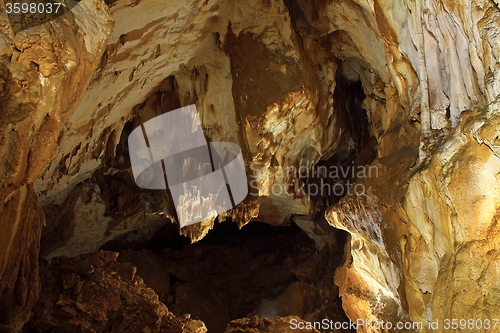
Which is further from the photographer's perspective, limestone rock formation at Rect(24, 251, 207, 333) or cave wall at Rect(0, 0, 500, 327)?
limestone rock formation at Rect(24, 251, 207, 333)

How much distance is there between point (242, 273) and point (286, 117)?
14.4ft

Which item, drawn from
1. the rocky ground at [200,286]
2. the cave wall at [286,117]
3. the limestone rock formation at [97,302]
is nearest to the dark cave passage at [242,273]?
the rocky ground at [200,286]

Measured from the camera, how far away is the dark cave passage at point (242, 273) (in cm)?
696

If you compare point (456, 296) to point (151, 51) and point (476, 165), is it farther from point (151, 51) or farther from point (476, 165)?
point (151, 51)

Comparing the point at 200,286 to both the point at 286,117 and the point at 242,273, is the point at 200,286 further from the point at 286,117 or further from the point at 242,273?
the point at 286,117

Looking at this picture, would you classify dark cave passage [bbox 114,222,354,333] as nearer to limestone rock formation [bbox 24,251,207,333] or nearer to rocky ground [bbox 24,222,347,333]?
rocky ground [bbox 24,222,347,333]

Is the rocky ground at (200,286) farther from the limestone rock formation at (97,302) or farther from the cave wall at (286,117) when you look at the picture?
the cave wall at (286,117)

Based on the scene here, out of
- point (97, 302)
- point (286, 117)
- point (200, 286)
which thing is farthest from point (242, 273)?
point (286, 117)

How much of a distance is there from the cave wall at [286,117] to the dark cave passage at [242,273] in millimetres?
1467

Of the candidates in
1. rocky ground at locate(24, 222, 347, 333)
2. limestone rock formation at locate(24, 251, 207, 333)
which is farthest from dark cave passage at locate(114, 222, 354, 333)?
limestone rock formation at locate(24, 251, 207, 333)

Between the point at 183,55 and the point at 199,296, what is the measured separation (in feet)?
15.3

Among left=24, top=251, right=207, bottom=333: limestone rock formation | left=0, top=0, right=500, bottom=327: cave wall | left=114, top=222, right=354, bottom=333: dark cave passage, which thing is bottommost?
left=114, top=222, right=354, bottom=333: dark cave passage

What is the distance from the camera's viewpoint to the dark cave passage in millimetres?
6965

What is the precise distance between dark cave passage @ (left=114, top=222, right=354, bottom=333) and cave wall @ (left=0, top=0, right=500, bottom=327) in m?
1.47
